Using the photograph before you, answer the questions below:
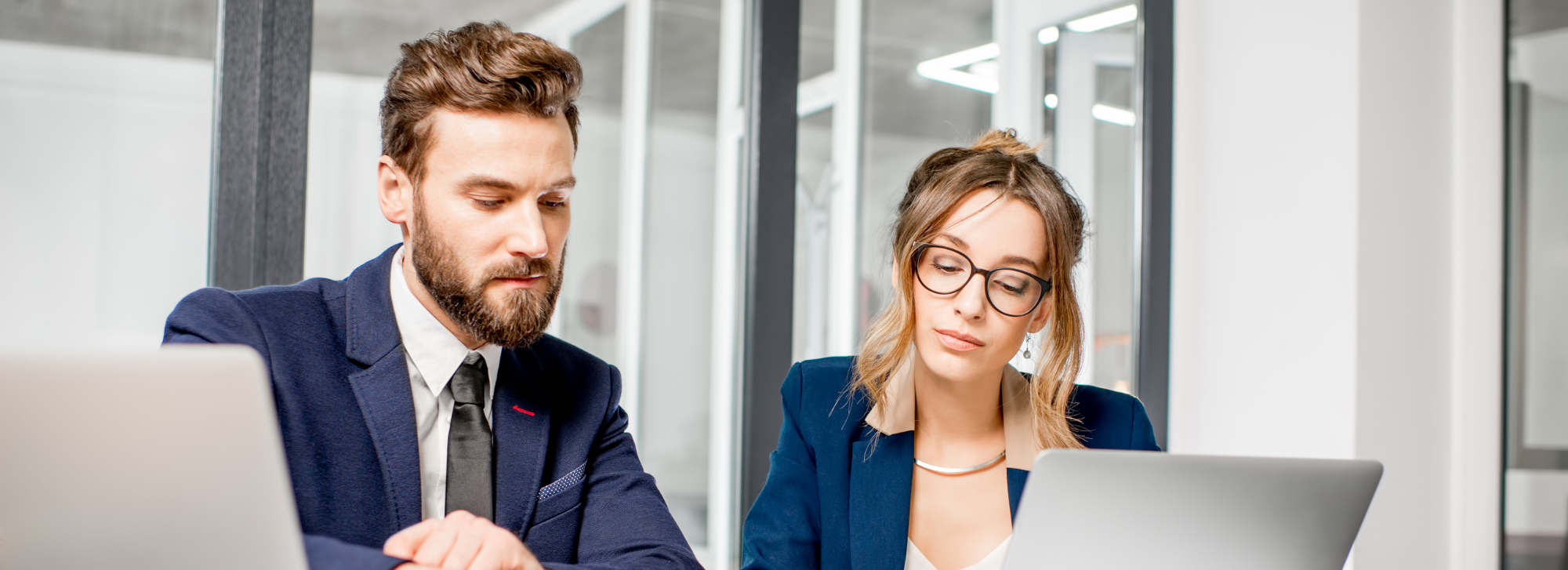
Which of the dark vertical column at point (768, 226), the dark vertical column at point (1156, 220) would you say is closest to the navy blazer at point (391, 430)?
the dark vertical column at point (768, 226)

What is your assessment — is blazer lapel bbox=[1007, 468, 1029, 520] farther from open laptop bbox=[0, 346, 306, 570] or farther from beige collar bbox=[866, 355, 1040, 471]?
open laptop bbox=[0, 346, 306, 570]

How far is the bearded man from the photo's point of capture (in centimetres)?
115

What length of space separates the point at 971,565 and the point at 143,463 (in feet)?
3.78

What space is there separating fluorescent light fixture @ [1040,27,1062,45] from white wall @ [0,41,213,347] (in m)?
2.25

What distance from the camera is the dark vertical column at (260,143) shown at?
1639 mm

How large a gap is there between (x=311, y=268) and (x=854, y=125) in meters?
2.04

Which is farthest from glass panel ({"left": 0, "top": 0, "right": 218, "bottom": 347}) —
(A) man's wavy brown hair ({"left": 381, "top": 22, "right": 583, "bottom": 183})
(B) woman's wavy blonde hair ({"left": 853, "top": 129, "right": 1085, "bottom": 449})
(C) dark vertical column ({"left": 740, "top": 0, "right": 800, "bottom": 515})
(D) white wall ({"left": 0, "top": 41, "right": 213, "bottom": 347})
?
(B) woman's wavy blonde hair ({"left": 853, "top": 129, "right": 1085, "bottom": 449})

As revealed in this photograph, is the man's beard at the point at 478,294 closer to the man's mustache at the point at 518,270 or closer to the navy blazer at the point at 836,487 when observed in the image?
the man's mustache at the point at 518,270

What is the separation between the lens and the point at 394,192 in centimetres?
128

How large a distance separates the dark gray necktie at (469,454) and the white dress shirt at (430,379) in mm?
12

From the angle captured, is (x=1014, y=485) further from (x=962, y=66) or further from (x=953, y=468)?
(x=962, y=66)

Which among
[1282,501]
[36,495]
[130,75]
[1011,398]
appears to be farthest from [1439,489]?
[130,75]

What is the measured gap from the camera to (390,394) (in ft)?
3.93

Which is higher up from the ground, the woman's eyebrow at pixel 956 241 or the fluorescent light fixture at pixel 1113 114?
the fluorescent light fixture at pixel 1113 114
